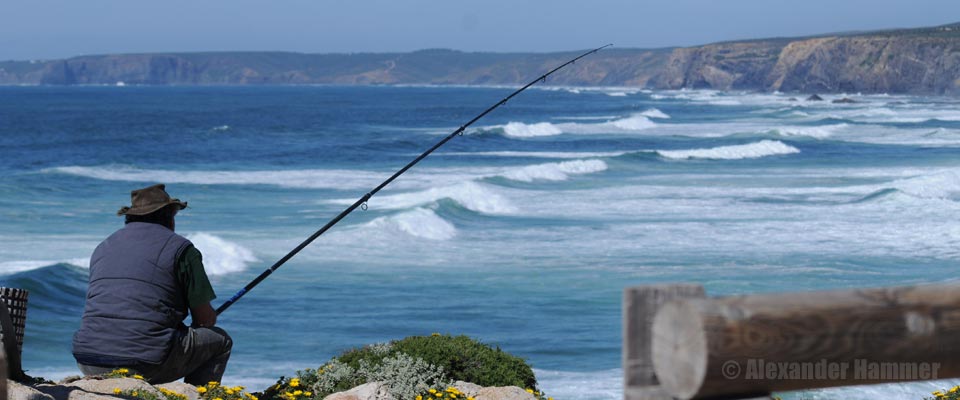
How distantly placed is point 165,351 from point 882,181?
2787 centimetres

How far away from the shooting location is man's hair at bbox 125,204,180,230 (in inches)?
205

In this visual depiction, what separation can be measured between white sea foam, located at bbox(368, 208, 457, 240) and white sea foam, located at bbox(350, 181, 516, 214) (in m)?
2.41

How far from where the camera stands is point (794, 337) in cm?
235

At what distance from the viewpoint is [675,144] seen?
2029 inches

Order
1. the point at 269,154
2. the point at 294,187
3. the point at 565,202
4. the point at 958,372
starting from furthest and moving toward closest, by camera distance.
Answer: the point at 269,154, the point at 294,187, the point at 565,202, the point at 958,372

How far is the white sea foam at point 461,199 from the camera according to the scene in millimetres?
25828

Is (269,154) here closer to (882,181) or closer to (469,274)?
(882,181)

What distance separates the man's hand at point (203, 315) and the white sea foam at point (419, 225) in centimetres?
1594

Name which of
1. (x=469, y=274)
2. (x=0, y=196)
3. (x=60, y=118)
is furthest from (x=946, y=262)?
(x=60, y=118)

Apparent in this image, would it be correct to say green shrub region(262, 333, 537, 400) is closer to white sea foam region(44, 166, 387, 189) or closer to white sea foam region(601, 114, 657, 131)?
white sea foam region(44, 166, 387, 189)

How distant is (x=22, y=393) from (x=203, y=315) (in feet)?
4.26

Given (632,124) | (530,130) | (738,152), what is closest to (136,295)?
(738,152)

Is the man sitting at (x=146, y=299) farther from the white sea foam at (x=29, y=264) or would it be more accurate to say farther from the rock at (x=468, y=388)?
the white sea foam at (x=29, y=264)

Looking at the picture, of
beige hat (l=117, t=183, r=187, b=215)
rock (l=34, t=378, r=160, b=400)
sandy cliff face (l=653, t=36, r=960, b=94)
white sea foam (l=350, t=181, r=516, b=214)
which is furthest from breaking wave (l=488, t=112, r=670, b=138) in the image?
sandy cliff face (l=653, t=36, r=960, b=94)
